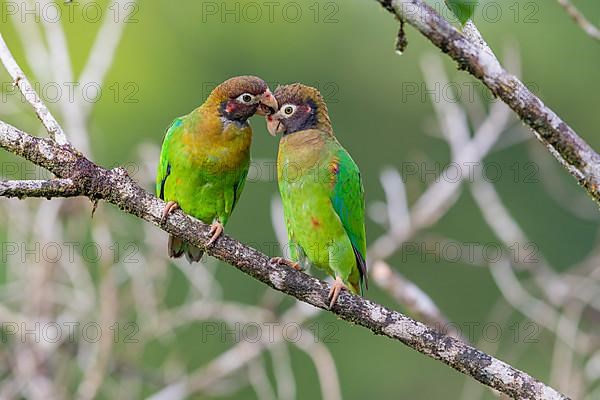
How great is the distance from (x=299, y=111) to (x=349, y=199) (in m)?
0.69

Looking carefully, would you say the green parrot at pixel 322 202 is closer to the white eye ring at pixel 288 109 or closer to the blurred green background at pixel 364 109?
the white eye ring at pixel 288 109

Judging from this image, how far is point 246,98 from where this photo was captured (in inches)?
236

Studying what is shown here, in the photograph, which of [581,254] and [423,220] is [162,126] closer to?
[581,254]

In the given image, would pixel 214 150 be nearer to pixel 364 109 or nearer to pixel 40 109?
pixel 40 109

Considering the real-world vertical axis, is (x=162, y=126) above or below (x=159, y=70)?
below

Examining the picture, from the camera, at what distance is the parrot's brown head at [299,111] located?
6023 millimetres

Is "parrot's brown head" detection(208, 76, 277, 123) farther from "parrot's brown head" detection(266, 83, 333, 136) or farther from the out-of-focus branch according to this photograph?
the out-of-focus branch

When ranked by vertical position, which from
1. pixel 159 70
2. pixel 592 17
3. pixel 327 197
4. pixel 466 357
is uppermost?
pixel 592 17

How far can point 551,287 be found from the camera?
747 centimetres

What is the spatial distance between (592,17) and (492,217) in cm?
1078

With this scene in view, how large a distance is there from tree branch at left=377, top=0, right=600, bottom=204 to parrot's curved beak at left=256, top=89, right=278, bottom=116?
279 centimetres

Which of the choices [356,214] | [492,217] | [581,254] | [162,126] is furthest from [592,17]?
[356,214]

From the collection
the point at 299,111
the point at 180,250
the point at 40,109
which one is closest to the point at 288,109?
the point at 299,111

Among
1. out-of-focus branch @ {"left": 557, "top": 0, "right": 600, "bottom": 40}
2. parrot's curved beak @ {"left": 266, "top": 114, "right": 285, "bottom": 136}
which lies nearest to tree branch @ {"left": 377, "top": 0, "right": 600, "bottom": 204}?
out-of-focus branch @ {"left": 557, "top": 0, "right": 600, "bottom": 40}
